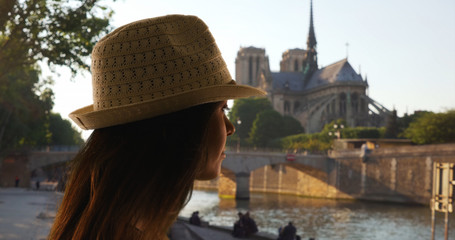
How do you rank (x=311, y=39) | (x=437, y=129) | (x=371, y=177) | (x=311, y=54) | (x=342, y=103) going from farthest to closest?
1. (x=311, y=39)
2. (x=311, y=54)
3. (x=342, y=103)
4. (x=437, y=129)
5. (x=371, y=177)

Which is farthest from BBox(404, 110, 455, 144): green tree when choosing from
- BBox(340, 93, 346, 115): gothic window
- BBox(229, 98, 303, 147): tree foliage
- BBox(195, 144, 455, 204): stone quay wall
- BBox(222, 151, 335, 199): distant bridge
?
BBox(340, 93, 346, 115): gothic window

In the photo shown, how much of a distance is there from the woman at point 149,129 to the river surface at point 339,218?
836 inches

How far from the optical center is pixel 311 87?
75.9m

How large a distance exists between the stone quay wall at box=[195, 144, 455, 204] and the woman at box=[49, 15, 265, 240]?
34057 millimetres

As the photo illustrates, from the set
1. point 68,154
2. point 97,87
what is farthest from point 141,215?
point 68,154

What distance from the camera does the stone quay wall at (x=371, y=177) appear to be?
34.2m

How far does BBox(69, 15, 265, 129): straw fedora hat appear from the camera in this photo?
1.09 m

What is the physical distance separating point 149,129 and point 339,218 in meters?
28.5

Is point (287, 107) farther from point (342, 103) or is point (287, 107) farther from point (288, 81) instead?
point (342, 103)

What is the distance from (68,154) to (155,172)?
38.9 m

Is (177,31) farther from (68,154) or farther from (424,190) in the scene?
(68,154)

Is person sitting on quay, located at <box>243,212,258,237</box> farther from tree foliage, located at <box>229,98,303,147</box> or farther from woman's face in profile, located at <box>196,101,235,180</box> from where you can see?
tree foliage, located at <box>229,98,303,147</box>

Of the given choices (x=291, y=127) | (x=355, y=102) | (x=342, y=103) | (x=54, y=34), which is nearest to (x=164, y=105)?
(x=54, y=34)

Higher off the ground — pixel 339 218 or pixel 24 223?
pixel 24 223
